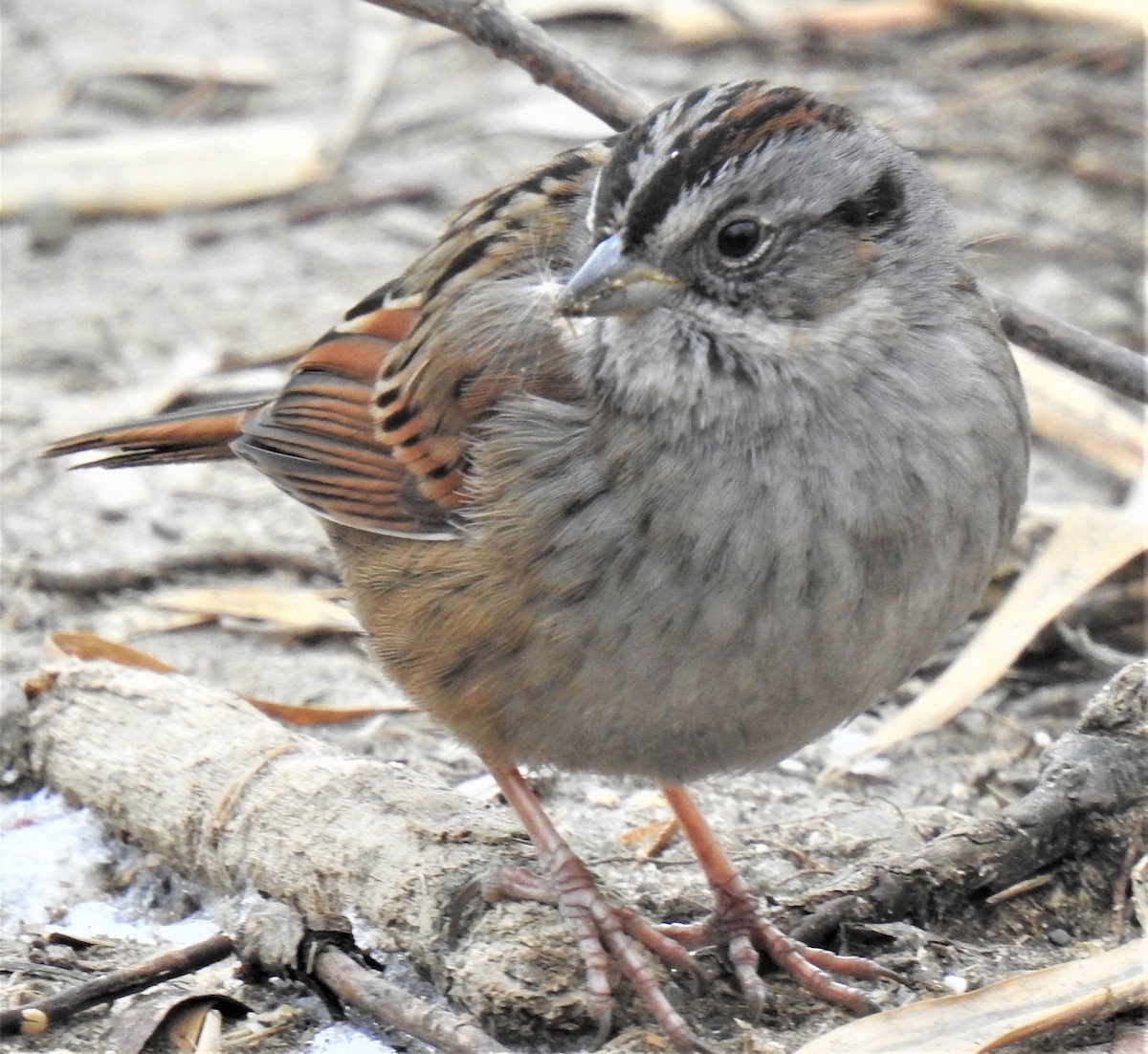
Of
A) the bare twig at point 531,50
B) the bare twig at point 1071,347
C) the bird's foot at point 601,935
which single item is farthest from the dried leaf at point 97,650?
the bare twig at point 1071,347

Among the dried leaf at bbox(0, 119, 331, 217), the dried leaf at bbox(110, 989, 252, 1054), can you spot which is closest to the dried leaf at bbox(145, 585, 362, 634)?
the dried leaf at bbox(110, 989, 252, 1054)

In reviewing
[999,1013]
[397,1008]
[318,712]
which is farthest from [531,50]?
[999,1013]

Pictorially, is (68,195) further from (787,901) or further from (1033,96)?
(787,901)

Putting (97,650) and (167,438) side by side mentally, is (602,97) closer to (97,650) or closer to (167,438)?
(167,438)

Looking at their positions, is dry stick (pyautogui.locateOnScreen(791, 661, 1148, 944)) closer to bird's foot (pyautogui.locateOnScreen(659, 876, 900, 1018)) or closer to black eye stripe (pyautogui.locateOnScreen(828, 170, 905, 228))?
bird's foot (pyautogui.locateOnScreen(659, 876, 900, 1018))

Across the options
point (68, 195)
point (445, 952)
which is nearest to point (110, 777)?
point (445, 952)

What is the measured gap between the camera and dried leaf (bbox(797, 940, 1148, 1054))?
3055 millimetres

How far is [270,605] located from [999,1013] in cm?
235

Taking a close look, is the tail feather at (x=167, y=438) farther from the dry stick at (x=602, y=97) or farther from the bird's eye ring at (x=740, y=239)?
the bird's eye ring at (x=740, y=239)

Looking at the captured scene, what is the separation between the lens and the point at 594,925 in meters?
3.37

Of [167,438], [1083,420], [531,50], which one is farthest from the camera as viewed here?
[1083,420]

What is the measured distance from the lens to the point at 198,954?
334cm

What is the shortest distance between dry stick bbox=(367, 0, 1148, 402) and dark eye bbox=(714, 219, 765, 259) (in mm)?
864

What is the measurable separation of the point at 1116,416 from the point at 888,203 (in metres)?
2.51
